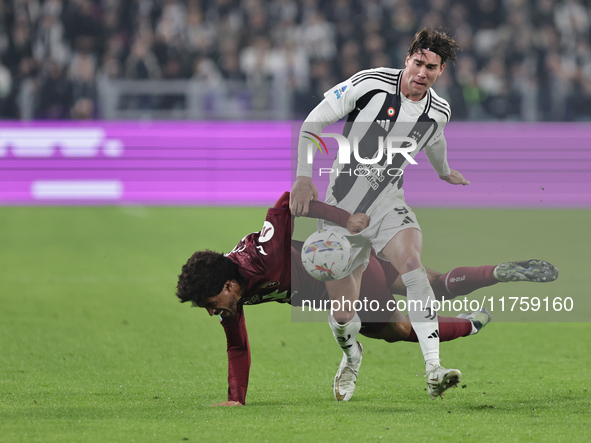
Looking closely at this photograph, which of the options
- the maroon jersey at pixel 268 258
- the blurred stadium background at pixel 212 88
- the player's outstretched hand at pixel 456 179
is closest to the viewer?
the maroon jersey at pixel 268 258

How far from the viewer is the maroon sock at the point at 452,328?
19.0 ft

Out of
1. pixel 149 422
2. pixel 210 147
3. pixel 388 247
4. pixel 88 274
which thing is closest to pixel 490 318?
pixel 388 247

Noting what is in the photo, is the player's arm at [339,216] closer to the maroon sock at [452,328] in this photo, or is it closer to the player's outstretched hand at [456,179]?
the player's outstretched hand at [456,179]

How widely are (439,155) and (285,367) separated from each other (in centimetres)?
202

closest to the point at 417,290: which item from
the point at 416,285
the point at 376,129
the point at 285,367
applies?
the point at 416,285

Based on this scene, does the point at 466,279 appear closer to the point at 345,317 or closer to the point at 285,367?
the point at 345,317

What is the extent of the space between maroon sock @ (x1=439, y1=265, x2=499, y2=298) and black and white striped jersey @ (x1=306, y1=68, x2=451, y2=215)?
2.06 ft

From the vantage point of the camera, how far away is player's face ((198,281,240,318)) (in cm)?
517

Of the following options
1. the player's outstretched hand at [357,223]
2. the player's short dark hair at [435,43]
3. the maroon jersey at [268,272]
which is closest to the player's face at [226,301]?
the maroon jersey at [268,272]

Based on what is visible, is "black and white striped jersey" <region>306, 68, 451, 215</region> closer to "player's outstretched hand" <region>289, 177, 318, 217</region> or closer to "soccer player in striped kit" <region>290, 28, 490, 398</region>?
"soccer player in striped kit" <region>290, 28, 490, 398</region>

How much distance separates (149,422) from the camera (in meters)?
5.00

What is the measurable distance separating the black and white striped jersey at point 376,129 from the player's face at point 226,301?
3.22 ft

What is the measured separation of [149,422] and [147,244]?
8033mm

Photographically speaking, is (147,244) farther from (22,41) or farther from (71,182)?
(22,41)
